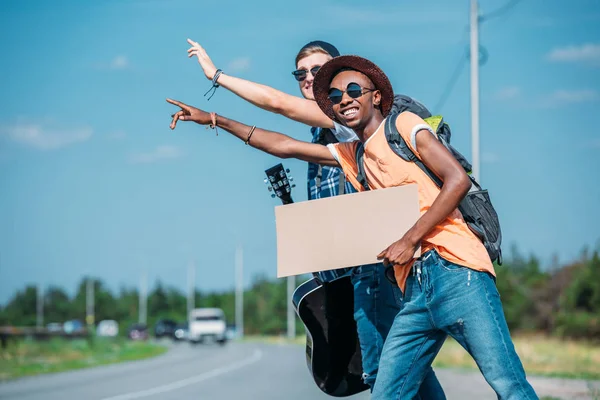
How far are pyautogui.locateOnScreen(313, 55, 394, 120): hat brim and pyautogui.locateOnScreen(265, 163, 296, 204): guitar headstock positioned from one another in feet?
2.38

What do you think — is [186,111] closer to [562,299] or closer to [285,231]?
[285,231]

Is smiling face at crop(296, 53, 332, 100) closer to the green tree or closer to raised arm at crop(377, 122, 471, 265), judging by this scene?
raised arm at crop(377, 122, 471, 265)

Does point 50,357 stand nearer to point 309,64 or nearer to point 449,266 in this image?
point 309,64

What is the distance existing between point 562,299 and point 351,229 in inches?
1324

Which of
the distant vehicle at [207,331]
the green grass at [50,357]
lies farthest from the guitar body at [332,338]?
the distant vehicle at [207,331]

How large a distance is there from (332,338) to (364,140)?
1369 millimetres

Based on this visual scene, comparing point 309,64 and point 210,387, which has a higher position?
point 309,64

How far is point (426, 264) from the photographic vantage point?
4.30 m

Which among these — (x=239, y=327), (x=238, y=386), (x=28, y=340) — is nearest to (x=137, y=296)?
(x=239, y=327)

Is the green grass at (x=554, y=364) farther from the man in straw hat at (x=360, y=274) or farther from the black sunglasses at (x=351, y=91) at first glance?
the black sunglasses at (x=351, y=91)

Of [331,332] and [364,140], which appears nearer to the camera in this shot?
[364,140]

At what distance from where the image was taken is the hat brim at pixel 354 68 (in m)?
4.62

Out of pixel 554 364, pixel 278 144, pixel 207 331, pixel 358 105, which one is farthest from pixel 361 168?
pixel 207 331

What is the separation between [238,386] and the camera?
15281 millimetres
